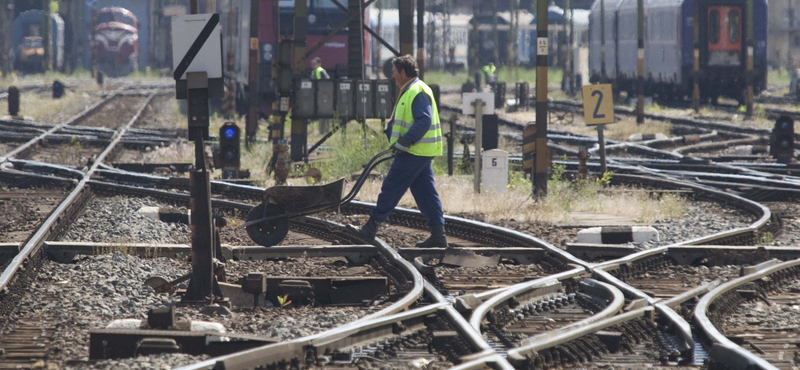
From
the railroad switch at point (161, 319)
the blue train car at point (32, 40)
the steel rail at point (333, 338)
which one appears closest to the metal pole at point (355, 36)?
the steel rail at point (333, 338)

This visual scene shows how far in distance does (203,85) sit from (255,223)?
228 centimetres

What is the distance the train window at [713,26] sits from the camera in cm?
3206

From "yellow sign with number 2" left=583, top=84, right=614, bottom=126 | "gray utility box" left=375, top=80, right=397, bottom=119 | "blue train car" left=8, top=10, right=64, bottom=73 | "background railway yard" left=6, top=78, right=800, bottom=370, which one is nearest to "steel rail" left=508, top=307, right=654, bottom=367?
"background railway yard" left=6, top=78, right=800, bottom=370

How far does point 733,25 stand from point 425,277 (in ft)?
88.6

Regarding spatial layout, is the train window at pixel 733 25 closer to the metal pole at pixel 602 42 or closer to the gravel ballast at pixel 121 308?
the metal pole at pixel 602 42

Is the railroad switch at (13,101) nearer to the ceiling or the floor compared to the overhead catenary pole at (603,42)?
nearer to the floor

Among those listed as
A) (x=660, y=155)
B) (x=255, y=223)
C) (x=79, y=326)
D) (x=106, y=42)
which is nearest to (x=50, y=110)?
(x=660, y=155)

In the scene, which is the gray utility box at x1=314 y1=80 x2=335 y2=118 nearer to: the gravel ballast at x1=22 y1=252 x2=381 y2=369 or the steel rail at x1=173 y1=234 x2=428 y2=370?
the gravel ballast at x1=22 y1=252 x2=381 y2=369

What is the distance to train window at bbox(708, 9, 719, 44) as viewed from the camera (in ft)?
105

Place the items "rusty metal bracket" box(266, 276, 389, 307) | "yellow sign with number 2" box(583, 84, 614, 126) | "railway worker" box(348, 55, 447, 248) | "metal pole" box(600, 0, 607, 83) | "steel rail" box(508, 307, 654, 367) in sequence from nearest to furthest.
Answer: "steel rail" box(508, 307, 654, 367) < "rusty metal bracket" box(266, 276, 389, 307) < "railway worker" box(348, 55, 447, 248) < "yellow sign with number 2" box(583, 84, 614, 126) < "metal pole" box(600, 0, 607, 83)

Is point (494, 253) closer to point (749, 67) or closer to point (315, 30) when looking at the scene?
point (315, 30)

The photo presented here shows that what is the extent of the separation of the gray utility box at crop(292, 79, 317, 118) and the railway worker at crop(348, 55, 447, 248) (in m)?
7.86

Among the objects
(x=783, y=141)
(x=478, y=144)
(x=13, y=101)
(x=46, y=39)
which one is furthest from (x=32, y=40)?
A: (x=478, y=144)

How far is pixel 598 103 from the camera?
13.7 m
